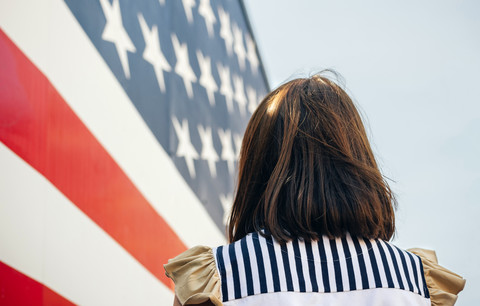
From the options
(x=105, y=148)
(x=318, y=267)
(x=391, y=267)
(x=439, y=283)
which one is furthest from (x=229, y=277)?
(x=105, y=148)

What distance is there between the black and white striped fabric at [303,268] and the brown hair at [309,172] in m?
0.02

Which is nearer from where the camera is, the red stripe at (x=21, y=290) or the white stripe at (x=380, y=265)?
the white stripe at (x=380, y=265)

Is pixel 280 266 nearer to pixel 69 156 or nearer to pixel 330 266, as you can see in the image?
pixel 330 266

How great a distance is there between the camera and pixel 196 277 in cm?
82

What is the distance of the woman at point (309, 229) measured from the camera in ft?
2.63

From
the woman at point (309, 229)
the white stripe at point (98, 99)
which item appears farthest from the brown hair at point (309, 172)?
the white stripe at point (98, 99)

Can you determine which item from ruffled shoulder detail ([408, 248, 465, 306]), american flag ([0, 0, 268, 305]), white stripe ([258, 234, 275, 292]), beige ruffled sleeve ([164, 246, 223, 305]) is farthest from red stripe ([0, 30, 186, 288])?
ruffled shoulder detail ([408, 248, 465, 306])

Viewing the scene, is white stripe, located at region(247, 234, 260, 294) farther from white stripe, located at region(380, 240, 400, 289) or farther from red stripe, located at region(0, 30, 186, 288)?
red stripe, located at region(0, 30, 186, 288)

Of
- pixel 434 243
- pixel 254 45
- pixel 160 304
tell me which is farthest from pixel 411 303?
pixel 254 45

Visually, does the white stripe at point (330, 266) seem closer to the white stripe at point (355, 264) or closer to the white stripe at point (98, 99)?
the white stripe at point (355, 264)

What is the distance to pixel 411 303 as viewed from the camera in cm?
83

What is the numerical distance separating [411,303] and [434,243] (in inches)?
59.6

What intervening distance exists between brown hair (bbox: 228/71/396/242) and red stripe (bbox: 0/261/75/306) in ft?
1.44

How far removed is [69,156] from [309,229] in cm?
69
